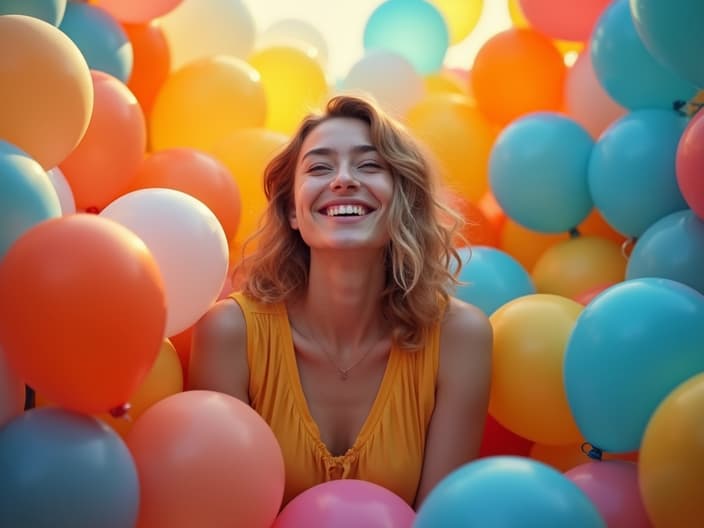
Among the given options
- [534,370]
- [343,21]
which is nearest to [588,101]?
[534,370]

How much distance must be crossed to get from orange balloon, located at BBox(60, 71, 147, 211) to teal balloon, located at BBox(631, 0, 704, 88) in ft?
4.42

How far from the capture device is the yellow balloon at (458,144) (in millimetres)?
3494

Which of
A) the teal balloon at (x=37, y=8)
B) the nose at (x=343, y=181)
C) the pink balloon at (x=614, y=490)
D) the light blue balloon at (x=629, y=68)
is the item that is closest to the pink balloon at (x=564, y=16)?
the light blue balloon at (x=629, y=68)

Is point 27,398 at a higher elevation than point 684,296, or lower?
lower

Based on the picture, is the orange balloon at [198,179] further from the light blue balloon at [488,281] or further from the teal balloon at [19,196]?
the teal balloon at [19,196]

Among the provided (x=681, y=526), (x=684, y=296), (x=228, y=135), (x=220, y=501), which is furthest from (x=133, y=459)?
(x=228, y=135)

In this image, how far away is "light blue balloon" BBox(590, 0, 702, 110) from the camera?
282cm

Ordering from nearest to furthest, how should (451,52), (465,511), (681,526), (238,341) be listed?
(465,511) < (681,526) < (238,341) < (451,52)

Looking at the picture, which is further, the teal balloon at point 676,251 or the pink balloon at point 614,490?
the teal balloon at point 676,251

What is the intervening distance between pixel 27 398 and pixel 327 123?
1030 mm

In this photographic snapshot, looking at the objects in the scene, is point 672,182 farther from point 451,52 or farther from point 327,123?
point 451,52

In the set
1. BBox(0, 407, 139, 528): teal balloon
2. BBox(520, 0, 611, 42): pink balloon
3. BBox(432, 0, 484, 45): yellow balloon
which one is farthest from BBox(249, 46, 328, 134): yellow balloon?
BBox(0, 407, 139, 528): teal balloon

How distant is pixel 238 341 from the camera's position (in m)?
2.42

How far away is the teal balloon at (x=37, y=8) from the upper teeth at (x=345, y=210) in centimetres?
87
